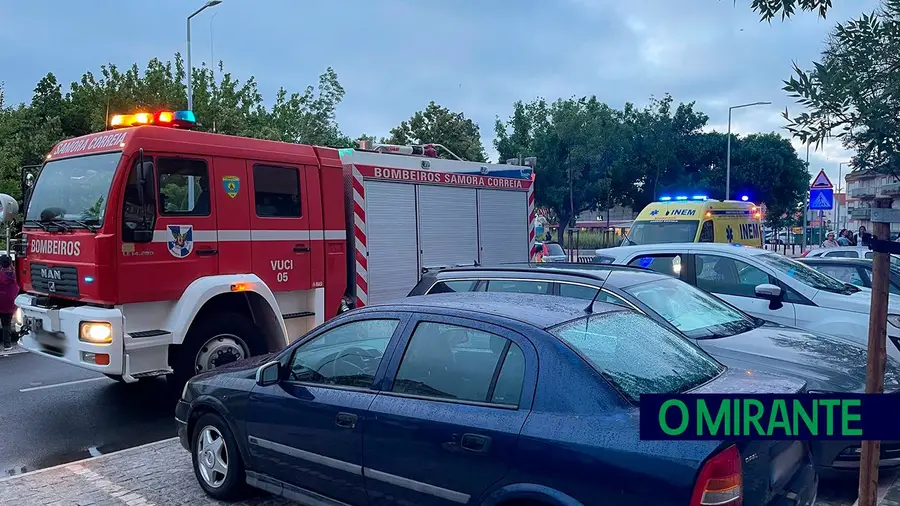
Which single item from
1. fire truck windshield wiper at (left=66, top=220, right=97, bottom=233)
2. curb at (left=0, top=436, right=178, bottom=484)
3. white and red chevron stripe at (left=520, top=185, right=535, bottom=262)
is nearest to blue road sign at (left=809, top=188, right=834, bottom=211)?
white and red chevron stripe at (left=520, top=185, right=535, bottom=262)

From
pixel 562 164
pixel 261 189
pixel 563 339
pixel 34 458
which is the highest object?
pixel 562 164

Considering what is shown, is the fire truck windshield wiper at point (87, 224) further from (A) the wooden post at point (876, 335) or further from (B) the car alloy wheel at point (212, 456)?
(A) the wooden post at point (876, 335)

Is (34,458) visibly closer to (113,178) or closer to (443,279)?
(113,178)

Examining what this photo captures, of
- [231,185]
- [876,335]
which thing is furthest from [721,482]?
[231,185]

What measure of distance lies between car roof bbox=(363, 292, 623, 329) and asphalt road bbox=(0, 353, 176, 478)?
3.51 meters

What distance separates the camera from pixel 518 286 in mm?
5480

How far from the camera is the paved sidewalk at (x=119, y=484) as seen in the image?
4.53 meters

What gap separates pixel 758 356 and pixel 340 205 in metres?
4.95

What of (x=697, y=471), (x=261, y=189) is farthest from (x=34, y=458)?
(x=697, y=471)

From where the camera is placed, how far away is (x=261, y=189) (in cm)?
730

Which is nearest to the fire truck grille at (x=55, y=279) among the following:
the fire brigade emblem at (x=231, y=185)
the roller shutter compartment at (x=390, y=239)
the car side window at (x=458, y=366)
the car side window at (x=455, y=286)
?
the fire brigade emblem at (x=231, y=185)

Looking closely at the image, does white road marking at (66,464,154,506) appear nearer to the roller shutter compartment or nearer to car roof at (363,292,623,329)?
car roof at (363,292,623,329)

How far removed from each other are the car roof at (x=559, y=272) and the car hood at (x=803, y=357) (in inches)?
33.1

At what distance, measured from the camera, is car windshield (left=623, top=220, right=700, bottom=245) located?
46.1 ft
